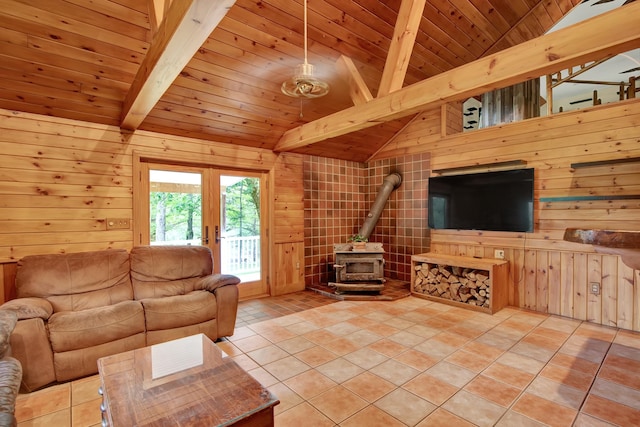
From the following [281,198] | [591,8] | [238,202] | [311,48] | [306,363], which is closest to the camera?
[306,363]

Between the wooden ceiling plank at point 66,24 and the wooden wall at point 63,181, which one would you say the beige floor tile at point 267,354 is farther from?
the wooden ceiling plank at point 66,24

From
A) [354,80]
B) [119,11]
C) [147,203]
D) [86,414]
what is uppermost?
[119,11]

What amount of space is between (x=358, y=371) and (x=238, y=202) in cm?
279

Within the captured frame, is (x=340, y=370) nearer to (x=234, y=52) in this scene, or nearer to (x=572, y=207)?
(x=234, y=52)

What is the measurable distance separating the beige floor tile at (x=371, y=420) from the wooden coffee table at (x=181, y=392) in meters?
0.66

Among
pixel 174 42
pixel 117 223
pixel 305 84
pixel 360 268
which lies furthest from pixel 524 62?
pixel 117 223

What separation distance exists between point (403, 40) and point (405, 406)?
111 inches

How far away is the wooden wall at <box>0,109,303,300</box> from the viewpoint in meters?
2.77

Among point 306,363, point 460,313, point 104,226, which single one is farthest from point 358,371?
point 104,226

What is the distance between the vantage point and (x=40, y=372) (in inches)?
83.7

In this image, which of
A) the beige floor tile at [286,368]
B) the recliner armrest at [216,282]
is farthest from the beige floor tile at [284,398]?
the recliner armrest at [216,282]

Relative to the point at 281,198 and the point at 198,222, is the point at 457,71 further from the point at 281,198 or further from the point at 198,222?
the point at 198,222

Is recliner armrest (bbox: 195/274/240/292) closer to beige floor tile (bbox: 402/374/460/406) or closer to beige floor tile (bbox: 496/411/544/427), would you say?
beige floor tile (bbox: 402/374/460/406)

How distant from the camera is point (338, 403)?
1948 millimetres
